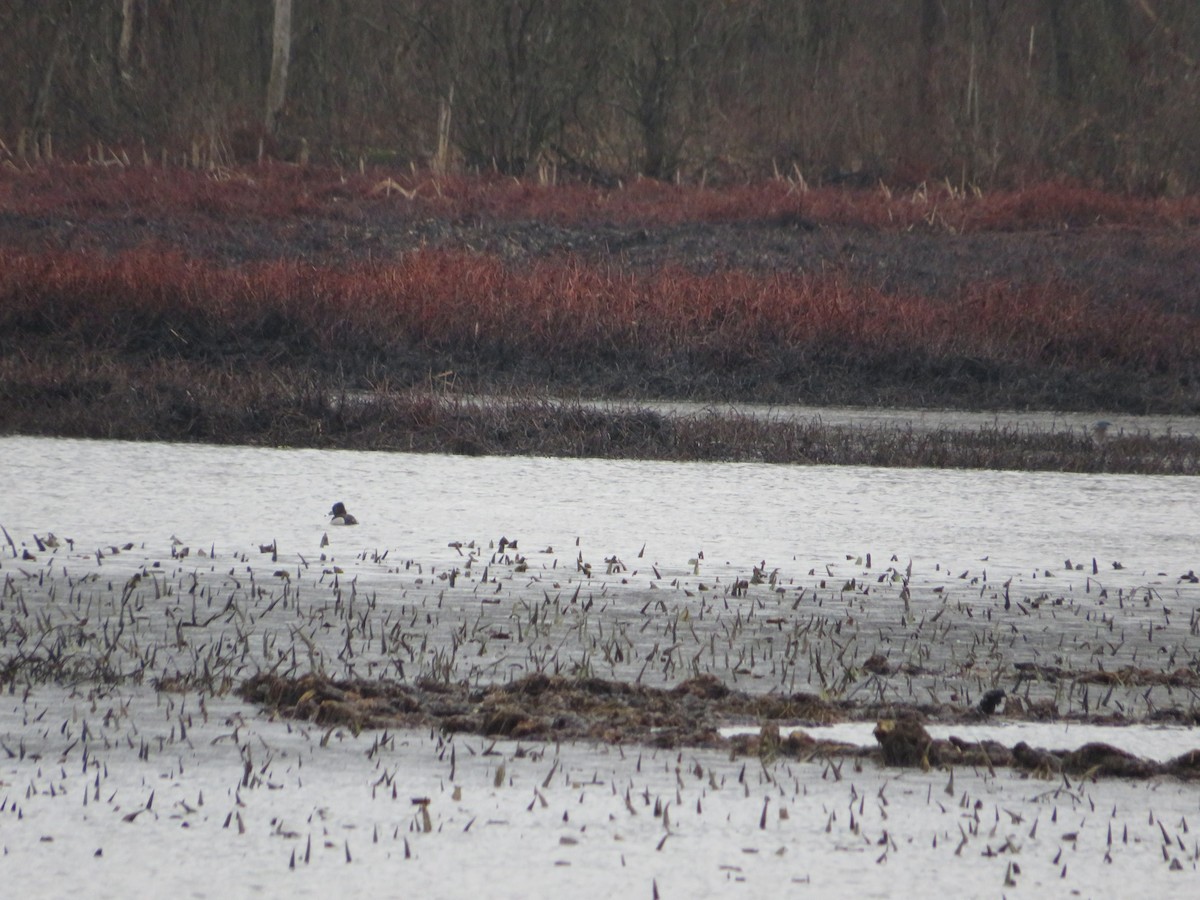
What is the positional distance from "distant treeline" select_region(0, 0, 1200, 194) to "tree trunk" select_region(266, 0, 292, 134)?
0.14 feet

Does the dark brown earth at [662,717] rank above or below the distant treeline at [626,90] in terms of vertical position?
below

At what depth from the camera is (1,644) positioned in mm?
4863

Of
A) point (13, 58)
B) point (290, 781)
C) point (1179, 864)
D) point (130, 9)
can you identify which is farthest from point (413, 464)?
point (130, 9)

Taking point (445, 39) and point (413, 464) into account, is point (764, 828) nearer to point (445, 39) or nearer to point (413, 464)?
point (413, 464)

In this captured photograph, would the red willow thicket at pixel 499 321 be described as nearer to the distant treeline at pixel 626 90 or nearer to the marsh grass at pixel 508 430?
the marsh grass at pixel 508 430

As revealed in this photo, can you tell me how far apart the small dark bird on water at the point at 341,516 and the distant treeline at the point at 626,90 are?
2061 cm

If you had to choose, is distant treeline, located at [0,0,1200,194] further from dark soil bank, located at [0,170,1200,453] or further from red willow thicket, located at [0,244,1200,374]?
red willow thicket, located at [0,244,1200,374]

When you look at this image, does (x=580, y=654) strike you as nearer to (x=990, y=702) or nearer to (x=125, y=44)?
(x=990, y=702)

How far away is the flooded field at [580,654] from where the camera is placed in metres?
3.21

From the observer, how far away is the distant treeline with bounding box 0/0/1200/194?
27828 millimetres

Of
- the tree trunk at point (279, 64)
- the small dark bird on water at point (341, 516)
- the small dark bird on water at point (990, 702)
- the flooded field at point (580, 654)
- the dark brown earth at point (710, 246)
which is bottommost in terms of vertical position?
the small dark bird on water at point (341, 516)

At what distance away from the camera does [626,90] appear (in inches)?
1156

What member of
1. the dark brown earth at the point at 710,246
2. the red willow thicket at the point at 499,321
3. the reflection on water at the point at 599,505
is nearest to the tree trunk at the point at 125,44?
the dark brown earth at the point at 710,246

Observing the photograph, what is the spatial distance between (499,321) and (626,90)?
16.5m
